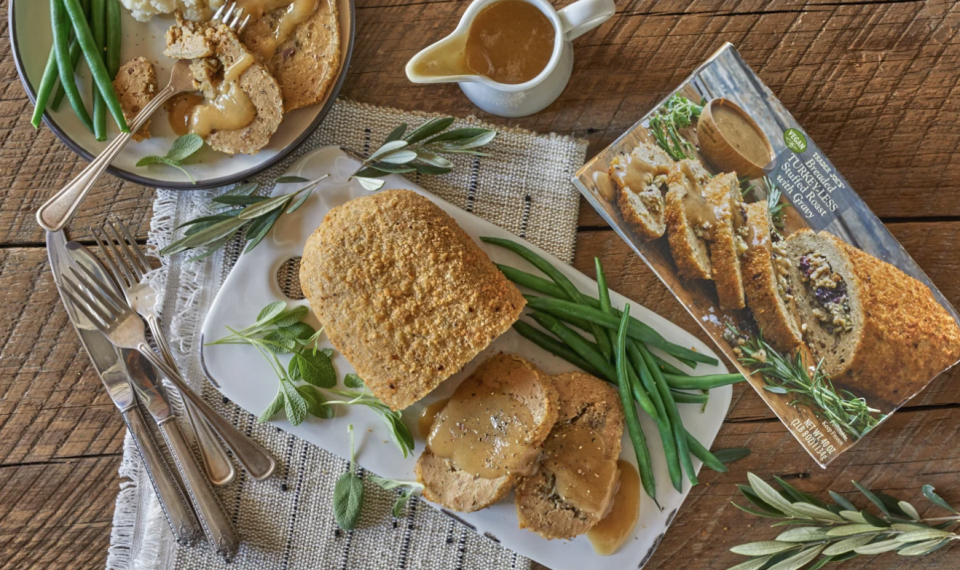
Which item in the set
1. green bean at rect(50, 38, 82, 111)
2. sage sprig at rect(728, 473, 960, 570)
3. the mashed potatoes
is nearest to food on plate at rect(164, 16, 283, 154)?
the mashed potatoes

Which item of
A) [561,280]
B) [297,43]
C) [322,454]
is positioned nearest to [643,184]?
[561,280]

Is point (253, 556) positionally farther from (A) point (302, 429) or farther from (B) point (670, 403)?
(B) point (670, 403)

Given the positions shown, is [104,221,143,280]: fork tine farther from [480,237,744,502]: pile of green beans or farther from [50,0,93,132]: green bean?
[480,237,744,502]: pile of green beans

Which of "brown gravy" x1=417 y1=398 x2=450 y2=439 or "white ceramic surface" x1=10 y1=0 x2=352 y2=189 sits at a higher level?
"white ceramic surface" x1=10 y1=0 x2=352 y2=189

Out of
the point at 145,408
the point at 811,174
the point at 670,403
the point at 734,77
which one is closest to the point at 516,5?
the point at 734,77

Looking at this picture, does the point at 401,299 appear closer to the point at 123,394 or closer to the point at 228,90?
the point at 228,90
